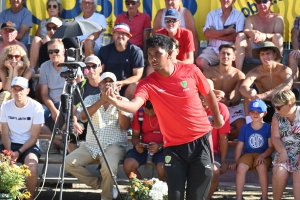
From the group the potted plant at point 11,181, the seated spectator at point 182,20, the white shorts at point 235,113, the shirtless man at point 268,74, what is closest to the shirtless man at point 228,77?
the white shorts at point 235,113

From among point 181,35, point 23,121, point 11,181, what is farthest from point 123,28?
point 11,181

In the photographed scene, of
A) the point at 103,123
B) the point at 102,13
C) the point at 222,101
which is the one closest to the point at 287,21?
the point at 222,101

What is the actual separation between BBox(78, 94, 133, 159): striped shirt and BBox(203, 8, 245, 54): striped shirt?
7.69 feet

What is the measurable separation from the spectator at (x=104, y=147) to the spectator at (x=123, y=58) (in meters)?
1.11

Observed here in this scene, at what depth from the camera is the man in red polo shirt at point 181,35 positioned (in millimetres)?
9469

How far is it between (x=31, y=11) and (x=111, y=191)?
4425mm

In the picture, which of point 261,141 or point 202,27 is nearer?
point 261,141

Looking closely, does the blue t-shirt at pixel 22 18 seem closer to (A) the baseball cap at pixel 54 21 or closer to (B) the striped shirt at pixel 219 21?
(A) the baseball cap at pixel 54 21

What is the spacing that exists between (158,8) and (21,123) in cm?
350

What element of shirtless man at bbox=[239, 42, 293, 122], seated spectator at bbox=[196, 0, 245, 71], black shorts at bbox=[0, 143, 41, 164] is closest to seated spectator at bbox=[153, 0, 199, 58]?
seated spectator at bbox=[196, 0, 245, 71]

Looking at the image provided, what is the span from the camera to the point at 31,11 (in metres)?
11.1

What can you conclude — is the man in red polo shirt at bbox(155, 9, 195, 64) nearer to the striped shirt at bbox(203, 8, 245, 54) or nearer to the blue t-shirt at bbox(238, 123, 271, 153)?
the striped shirt at bbox(203, 8, 245, 54)

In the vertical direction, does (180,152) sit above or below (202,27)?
below

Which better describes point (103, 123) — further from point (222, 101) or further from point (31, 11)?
point (31, 11)
